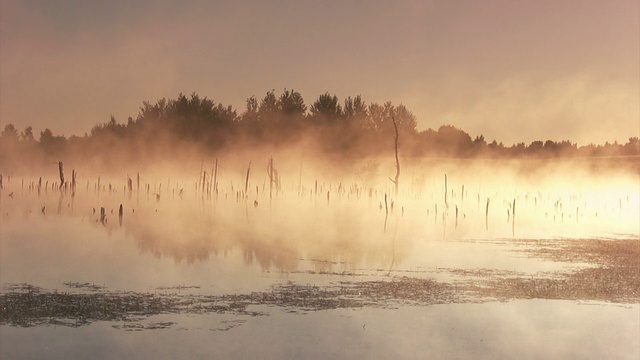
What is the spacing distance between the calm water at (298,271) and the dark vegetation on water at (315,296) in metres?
0.18

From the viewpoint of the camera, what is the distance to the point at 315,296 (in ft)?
57.4

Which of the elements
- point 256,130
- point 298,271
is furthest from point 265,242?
point 256,130

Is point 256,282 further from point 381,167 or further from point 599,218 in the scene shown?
point 381,167

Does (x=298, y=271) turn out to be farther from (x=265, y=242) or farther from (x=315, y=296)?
(x=265, y=242)

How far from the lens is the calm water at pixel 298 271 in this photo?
14156mm

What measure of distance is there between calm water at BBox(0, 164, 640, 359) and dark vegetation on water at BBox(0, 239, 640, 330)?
0.18m

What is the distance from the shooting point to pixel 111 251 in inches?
950

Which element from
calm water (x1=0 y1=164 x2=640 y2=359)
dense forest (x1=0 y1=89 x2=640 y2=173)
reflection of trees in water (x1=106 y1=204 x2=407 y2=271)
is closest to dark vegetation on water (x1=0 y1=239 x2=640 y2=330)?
calm water (x1=0 y1=164 x2=640 y2=359)

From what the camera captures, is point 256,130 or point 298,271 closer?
point 298,271

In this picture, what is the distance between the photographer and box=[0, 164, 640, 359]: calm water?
14156 mm

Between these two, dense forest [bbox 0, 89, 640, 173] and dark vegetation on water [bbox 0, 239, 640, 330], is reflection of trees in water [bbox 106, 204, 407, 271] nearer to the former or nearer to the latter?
dark vegetation on water [bbox 0, 239, 640, 330]

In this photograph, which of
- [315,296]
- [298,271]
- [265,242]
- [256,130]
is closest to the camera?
[315,296]

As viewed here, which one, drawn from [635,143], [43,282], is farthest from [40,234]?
[635,143]

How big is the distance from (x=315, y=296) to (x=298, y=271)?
3.31 m
